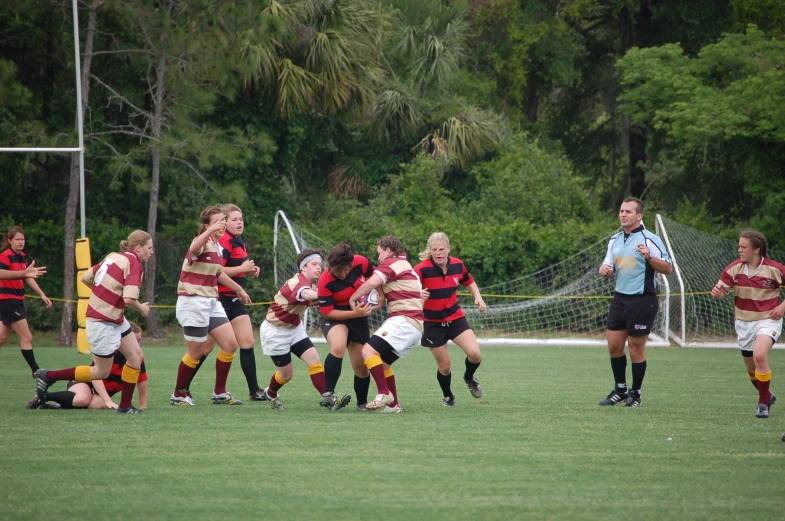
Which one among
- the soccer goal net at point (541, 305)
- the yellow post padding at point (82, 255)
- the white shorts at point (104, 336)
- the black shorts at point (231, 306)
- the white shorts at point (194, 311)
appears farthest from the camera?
the soccer goal net at point (541, 305)

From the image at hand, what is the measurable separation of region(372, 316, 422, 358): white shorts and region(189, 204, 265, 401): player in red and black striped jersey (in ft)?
5.63

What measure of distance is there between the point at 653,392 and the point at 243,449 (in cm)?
580

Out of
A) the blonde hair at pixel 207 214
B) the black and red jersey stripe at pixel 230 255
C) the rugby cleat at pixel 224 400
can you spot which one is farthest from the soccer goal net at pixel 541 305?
the blonde hair at pixel 207 214

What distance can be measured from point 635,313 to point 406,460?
3.90 m

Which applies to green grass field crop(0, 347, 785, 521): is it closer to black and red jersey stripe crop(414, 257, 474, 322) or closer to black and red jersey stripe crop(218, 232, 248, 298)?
black and red jersey stripe crop(414, 257, 474, 322)

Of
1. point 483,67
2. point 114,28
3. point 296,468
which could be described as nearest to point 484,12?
point 483,67

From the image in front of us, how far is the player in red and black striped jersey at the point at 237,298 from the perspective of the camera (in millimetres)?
9258

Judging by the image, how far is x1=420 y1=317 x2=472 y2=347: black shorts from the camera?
8.87 metres

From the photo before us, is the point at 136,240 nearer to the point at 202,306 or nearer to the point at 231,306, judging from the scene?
the point at 202,306

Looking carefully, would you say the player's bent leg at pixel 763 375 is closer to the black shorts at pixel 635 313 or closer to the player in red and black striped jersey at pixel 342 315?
the black shorts at pixel 635 313

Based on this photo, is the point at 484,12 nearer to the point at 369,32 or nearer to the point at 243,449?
the point at 369,32

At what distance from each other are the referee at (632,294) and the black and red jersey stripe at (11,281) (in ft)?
24.7

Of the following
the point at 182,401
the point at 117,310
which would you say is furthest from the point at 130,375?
the point at 182,401

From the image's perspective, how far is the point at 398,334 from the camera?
27.2 feet
